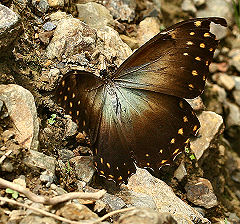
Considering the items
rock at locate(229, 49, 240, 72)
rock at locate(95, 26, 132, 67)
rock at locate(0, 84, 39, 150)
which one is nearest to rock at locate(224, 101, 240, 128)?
rock at locate(229, 49, 240, 72)

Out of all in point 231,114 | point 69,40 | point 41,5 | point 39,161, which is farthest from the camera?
point 231,114

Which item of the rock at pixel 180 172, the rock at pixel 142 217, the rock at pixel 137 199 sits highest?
the rock at pixel 142 217

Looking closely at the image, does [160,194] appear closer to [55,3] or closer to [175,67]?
[175,67]

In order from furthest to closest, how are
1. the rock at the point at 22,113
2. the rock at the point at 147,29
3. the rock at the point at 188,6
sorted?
the rock at the point at 188,6 < the rock at the point at 147,29 < the rock at the point at 22,113

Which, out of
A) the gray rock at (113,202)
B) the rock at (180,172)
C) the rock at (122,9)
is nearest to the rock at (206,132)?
the rock at (180,172)

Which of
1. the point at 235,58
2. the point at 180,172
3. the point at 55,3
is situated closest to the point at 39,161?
the point at 180,172

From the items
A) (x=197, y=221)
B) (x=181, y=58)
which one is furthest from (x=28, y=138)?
(x=197, y=221)

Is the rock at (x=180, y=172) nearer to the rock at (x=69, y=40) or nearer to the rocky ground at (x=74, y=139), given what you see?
the rocky ground at (x=74, y=139)
